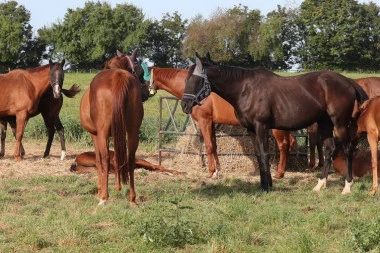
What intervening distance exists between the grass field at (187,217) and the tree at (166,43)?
65.4m

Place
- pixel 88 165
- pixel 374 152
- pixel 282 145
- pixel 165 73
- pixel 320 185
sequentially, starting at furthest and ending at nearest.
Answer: pixel 165 73 < pixel 282 145 < pixel 88 165 < pixel 320 185 < pixel 374 152

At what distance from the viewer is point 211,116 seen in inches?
473

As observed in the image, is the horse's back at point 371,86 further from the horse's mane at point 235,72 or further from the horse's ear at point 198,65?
the horse's ear at point 198,65

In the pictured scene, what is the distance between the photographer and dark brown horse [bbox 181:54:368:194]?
9.69 metres

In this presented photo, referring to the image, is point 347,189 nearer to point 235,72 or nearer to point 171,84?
point 235,72

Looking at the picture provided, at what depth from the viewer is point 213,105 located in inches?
471

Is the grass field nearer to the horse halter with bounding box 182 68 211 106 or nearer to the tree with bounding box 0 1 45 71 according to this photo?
the horse halter with bounding box 182 68 211 106

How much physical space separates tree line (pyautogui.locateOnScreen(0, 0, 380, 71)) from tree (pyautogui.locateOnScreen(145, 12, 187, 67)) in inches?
4.9

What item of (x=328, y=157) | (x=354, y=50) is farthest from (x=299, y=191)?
(x=354, y=50)

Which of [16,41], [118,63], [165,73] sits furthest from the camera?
[16,41]

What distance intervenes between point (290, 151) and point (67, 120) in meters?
8.12

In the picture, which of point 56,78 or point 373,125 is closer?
point 373,125

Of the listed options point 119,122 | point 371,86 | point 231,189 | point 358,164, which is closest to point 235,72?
point 231,189

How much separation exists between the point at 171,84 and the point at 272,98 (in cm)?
292
